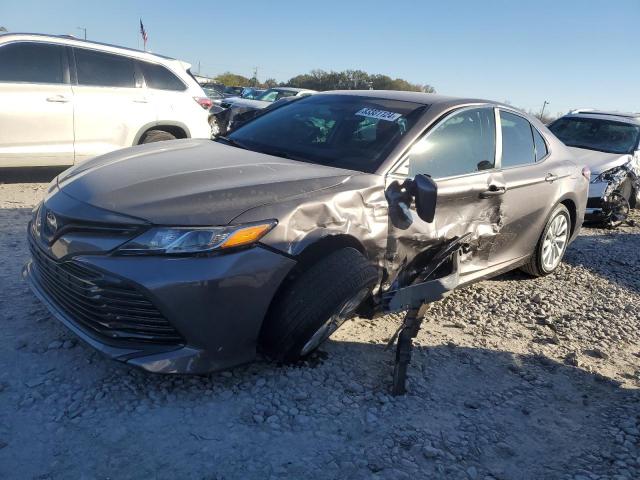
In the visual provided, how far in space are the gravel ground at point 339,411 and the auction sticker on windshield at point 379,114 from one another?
137 centimetres

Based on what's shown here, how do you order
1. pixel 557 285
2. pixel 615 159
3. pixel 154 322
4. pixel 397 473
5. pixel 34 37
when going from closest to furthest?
pixel 397 473
pixel 154 322
pixel 557 285
pixel 34 37
pixel 615 159

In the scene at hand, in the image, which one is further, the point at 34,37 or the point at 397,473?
the point at 34,37

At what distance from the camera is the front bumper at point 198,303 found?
8.09 feet

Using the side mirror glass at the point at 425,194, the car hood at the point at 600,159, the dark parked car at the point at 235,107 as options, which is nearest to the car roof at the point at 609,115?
the car hood at the point at 600,159

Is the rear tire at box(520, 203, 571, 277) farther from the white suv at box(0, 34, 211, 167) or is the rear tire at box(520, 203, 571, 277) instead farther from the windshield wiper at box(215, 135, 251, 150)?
the white suv at box(0, 34, 211, 167)

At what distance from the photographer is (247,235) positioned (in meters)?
2.60

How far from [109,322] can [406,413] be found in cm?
150

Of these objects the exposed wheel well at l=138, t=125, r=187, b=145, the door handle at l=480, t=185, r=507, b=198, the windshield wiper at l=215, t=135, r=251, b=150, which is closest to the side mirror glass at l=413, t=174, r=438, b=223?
the door handle at l=480, t=185, r=507, b=198

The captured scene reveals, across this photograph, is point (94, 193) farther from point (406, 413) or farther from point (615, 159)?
point (615, 159)

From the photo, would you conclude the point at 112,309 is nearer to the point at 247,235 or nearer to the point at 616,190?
the point at 247,235

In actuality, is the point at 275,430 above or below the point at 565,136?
below

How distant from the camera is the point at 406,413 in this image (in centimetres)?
278

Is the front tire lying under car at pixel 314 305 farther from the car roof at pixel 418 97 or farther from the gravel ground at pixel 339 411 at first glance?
the car roof at pixel 418 97

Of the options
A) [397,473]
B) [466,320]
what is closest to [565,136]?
[466,320]
